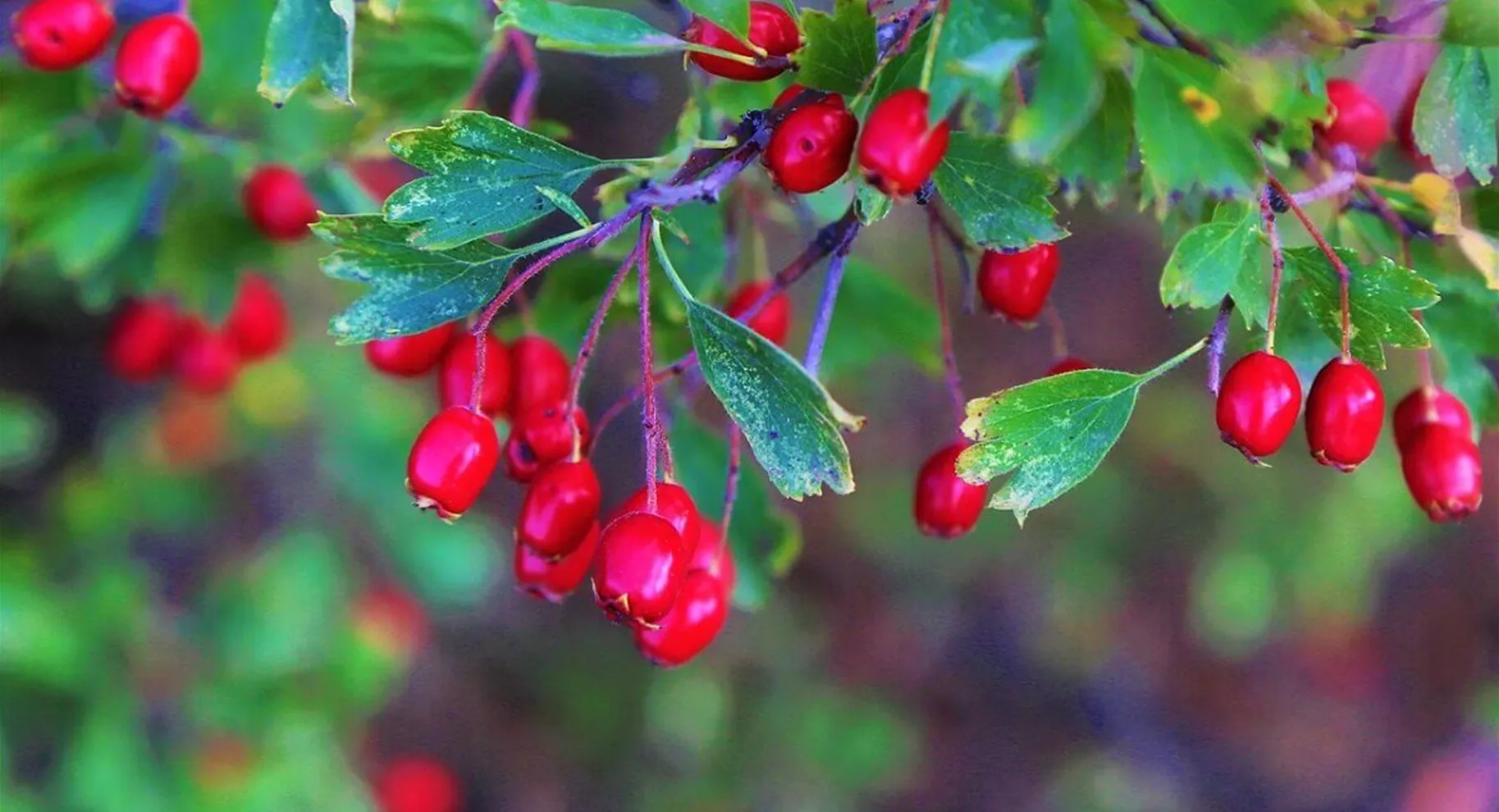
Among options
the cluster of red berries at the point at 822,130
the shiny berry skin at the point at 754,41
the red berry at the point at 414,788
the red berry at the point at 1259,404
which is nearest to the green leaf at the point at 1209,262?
the red berry at the point at 1259,404

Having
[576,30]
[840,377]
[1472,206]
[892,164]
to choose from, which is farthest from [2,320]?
[1472,206]

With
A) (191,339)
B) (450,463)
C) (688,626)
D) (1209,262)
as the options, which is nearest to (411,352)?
(450,463)

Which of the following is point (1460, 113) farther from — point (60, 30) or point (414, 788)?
point (414, 788)

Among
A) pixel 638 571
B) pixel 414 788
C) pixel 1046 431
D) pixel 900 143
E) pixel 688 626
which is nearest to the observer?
pixel 900 143

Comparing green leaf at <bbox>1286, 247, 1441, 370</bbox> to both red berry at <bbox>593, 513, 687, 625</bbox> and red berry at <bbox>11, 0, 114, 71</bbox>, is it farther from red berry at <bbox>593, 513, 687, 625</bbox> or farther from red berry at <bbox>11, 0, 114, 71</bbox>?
red berry at <bbox>11, 0, 114, 71</bbox>

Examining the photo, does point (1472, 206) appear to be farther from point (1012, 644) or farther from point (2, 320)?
point (2, 320)

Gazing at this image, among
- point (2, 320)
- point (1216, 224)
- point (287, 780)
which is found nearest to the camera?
point (1216, 224)
